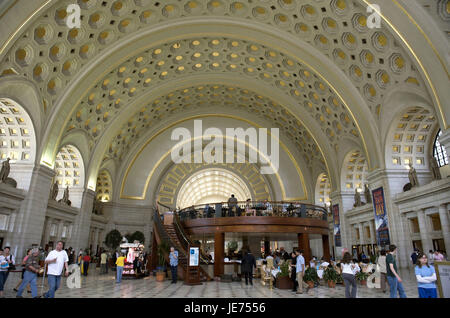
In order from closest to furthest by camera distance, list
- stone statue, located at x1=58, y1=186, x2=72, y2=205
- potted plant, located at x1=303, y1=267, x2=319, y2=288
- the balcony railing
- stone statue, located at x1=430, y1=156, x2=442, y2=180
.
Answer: potted plant, located at x1=303, y1=267, x2=319, y2=288, the balcony railing, stone statue, located at x1=430, y1=156, x2=442, y2=180, stone statue, located at x1=58, y1=186, x2=72, y2=205

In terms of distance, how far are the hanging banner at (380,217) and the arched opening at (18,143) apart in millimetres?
21376

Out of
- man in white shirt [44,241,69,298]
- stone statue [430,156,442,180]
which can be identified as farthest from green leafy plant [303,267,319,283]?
stone statue [430,156,442,180]

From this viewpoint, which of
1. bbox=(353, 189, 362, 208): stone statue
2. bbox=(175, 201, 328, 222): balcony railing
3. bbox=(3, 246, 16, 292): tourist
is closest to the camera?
bbox=(3, 246, 16, 292): tourist

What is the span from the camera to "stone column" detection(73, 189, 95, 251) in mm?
21625

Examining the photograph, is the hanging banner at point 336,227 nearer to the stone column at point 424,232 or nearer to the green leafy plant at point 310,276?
the stone column at point 424,232

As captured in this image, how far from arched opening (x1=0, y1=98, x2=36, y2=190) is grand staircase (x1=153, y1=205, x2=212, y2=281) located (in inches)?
312

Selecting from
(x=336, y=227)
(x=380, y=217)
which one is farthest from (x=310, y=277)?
(x=336, y=227)

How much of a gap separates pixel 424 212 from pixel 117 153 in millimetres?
24512

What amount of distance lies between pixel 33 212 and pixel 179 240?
8.49 metres

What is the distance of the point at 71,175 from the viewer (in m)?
22.6

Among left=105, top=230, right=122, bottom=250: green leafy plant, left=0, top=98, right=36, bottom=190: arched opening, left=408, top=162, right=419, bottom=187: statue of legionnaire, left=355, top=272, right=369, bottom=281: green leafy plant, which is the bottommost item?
left=355, top=272, right=369, bottom=281: green leafy plant

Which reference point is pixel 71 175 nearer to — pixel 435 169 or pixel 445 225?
pixel 445 225

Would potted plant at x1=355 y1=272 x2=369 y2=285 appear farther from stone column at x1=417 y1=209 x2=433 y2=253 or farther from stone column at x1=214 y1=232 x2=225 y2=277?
stone column at x1=417 y1=209 x2=433 y2=253

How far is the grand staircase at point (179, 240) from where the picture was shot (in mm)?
12852
